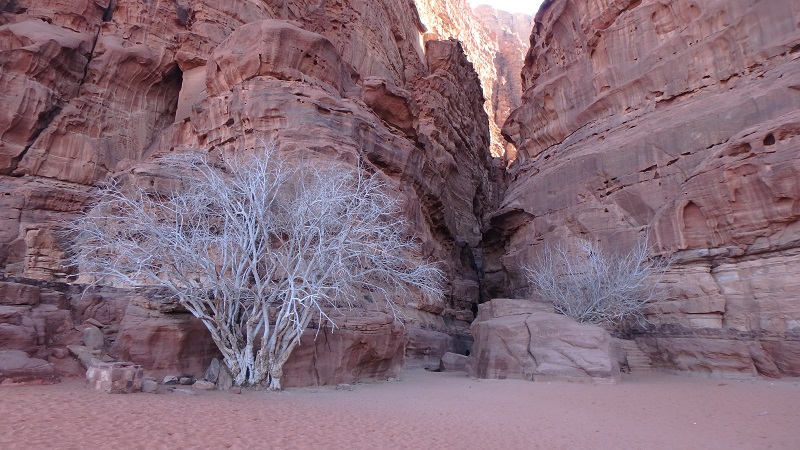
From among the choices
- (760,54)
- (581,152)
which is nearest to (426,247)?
(581,152)

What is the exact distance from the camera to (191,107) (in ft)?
79.9

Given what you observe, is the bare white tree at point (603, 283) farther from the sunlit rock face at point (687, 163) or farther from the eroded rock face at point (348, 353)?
the eroded rock face at point (348, 353)

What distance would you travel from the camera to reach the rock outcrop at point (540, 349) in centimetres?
1337

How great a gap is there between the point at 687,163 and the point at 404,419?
16.3 metres

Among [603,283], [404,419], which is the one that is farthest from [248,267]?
[603,283]

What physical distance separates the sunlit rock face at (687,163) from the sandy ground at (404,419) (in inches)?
148

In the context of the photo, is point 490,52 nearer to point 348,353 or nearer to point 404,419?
point 348,353

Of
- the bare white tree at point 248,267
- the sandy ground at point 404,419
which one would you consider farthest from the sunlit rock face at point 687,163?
the bare white tree at point 248,267

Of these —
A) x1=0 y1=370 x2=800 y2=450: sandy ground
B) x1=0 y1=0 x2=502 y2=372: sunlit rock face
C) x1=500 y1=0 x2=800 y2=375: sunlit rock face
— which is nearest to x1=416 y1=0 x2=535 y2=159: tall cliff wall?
x1=0 y1=0 x2=502 y2=372: sunlit rock face

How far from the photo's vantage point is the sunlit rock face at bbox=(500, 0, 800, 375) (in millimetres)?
14516

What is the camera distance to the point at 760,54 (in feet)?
57.3

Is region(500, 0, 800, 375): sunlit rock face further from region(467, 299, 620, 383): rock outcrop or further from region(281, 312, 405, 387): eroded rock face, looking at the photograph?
region(281, 312, 405, 387): eroded rock face

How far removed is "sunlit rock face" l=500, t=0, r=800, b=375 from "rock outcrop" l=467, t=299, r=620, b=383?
4360 millimetres

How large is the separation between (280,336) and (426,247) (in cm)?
1173
